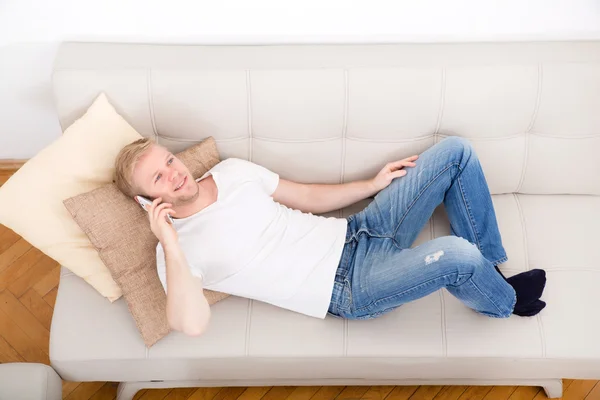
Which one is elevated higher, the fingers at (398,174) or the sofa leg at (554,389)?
the fingers at (398,174)

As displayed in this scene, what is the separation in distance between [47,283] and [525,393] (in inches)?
67.9

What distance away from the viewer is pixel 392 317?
1.59m

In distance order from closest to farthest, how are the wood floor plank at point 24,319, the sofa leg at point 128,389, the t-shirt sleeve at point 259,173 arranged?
the t-shirt sleeve at point 259,173 < the sofa leg at point 128,389 < the wood floor plank at point 24,319

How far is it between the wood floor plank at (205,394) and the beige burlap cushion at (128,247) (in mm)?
447

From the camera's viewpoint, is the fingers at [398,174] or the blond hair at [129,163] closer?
the blond hair at [129,163]

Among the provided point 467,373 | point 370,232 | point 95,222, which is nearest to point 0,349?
point 95,222

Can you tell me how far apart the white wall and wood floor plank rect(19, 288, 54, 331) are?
89 centimetres

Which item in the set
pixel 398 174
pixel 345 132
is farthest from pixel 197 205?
pixel 398 174

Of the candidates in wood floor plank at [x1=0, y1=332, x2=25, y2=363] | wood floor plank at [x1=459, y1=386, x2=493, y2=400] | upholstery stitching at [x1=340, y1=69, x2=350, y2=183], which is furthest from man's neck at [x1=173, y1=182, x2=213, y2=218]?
wood floor plank at [x1=459, y1=386, x2=493, y2=400]

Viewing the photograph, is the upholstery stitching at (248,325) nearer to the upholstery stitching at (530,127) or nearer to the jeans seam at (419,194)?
the jeans seam at (419,194)

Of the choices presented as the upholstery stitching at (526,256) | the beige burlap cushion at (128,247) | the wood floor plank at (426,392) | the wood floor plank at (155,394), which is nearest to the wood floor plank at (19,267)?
the wood floor plank at (155,394)

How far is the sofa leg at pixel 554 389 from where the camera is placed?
5.90 feet

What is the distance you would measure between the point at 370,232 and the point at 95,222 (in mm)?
767

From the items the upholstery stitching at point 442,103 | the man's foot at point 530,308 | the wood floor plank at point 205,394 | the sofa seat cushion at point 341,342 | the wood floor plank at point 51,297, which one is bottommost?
the wood floor plank at point 205,394
